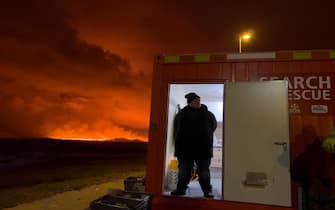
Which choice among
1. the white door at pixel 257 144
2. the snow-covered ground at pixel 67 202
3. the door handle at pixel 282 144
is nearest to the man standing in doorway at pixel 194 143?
the white door at pixel 257 144

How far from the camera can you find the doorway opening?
202 inches

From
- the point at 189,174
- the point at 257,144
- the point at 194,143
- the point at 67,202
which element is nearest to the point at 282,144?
the point at 257,144

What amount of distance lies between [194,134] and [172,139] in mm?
1310

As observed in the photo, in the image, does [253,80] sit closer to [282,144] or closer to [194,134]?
Answer: [282,144]

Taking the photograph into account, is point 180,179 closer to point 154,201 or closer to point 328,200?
point 154,201

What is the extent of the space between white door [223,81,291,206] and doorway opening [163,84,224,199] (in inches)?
16.0

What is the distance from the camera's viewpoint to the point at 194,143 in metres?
4.61

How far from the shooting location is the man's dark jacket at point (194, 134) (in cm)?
460

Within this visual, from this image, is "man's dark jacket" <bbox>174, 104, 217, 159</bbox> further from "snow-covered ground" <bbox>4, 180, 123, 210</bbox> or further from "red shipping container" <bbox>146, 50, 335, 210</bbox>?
"snow-covered ground" <bbox>4, 180, 123, 210</bbox>

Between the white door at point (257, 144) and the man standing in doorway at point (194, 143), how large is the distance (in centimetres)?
65

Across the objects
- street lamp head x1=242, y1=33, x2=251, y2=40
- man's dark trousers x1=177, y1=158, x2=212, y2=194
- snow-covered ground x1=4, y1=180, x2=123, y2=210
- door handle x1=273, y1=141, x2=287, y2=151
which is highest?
street lamp head x1=242, y1=33, x2=251, y2=40

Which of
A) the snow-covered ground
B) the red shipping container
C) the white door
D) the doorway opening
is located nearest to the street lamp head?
the doorway opening

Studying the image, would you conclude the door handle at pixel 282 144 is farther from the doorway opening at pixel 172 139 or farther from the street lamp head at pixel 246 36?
the street lamp head at pixel 246 36

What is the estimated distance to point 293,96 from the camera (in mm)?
3918
